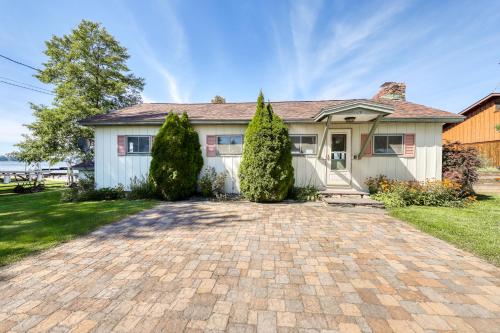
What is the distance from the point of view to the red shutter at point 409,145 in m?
7.84

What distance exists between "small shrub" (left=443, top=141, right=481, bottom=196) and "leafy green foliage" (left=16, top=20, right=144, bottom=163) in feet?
64.9

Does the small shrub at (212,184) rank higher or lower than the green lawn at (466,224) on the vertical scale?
higher

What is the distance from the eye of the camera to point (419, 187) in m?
7.02

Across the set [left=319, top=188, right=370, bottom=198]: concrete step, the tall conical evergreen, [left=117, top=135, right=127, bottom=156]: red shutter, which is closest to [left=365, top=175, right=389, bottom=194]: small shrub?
[left=319, top=188, right=370, bottom=198]: concrete step

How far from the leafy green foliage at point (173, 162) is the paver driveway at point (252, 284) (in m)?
3.30

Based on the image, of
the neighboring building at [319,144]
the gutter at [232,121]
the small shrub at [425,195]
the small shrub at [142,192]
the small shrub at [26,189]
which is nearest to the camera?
the small shrub at [425,195]

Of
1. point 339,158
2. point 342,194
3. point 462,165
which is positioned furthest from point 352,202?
point 462,165

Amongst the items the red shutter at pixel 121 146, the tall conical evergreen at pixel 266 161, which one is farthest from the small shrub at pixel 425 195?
the red shutter at pixel 121 146

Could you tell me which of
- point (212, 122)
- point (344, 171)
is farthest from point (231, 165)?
point (344, 171)

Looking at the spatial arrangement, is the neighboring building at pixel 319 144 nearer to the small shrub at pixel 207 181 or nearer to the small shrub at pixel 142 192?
the small shrub at pixel 207 181

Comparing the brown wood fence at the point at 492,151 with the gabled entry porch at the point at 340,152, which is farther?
the brown wood fence at the point at 492,151

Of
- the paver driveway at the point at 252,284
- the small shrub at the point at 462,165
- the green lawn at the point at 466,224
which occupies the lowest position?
the paver driveway at the point at 252,284

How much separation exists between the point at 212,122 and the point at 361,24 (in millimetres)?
6768

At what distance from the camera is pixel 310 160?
26.8ft
